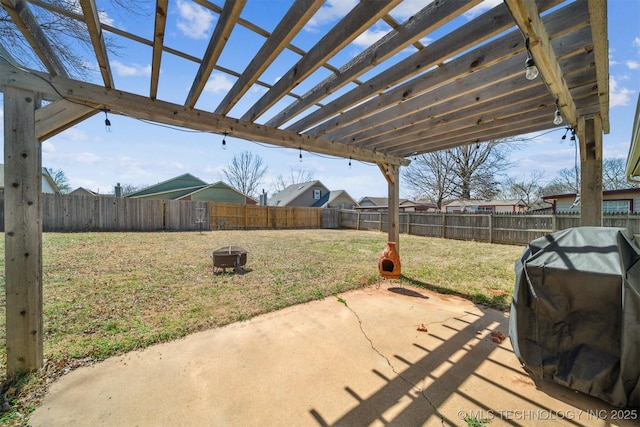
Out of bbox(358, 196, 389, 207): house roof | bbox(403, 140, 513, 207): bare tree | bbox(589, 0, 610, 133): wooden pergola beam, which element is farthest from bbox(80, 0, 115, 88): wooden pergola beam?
bbox(358, 196, 389, 207): house roof

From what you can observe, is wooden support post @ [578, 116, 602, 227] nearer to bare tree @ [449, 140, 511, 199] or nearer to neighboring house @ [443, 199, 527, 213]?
bare tree @ [449, 140, 511, 199]

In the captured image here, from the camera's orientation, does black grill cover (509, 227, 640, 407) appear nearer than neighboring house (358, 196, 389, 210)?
Yes

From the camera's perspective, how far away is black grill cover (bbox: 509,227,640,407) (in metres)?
1.63

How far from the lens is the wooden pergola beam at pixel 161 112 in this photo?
2049 mm

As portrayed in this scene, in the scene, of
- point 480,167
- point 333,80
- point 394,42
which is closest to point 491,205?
point 480,167

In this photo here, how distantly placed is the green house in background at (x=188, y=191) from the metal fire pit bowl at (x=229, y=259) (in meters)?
14.8

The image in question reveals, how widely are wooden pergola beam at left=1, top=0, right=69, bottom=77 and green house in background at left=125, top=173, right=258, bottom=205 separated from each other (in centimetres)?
1761

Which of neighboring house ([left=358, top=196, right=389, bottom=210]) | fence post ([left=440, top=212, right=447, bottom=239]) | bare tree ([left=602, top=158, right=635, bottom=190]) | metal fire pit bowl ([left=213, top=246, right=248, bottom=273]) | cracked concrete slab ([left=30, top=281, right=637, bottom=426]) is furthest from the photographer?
neighboring house ([left=358, top=196, right=389, bottom=210])

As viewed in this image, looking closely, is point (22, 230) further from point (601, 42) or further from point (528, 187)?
point (528, 187)

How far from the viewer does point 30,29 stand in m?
1.81

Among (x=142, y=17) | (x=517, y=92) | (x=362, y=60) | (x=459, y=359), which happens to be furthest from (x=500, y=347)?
(x=142, y=17)

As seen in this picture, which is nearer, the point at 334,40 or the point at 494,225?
the point at 334,40

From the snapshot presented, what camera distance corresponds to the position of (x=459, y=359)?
93.4 inches

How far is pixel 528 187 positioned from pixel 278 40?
1323 inches
